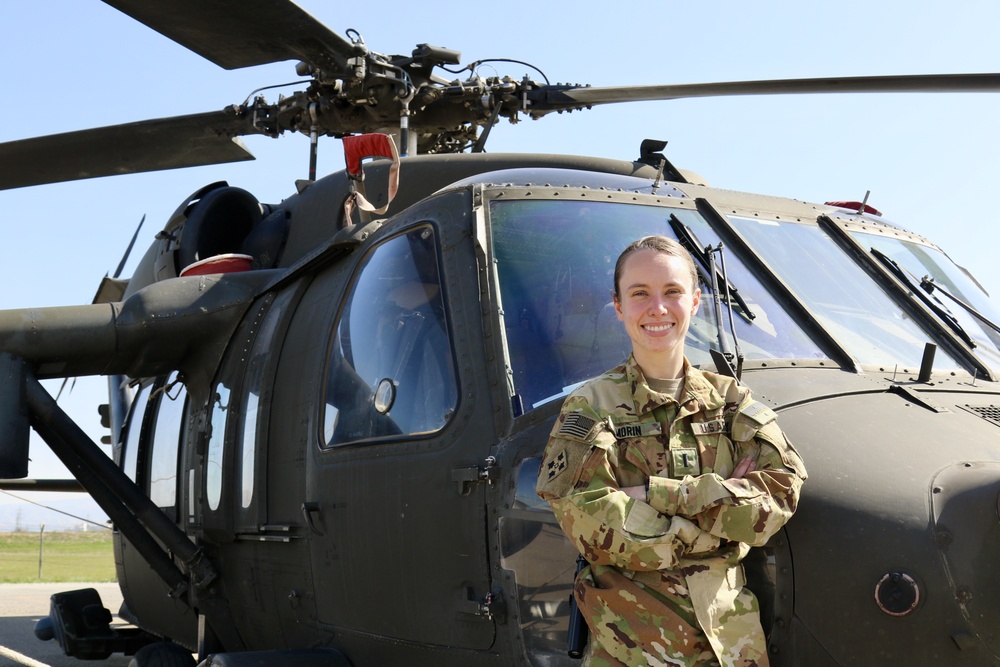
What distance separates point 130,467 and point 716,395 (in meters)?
4.94

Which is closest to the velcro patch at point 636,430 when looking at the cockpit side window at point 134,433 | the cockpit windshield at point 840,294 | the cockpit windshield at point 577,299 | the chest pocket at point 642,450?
the chest pocket at point 642,450

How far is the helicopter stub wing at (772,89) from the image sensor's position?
427cm

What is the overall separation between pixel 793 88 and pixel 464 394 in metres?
2.44

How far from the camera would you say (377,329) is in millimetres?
3988

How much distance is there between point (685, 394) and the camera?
2555mm

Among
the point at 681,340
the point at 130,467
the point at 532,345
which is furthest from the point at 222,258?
the point at 681,340

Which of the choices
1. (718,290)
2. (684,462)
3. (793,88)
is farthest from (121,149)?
(684,462)

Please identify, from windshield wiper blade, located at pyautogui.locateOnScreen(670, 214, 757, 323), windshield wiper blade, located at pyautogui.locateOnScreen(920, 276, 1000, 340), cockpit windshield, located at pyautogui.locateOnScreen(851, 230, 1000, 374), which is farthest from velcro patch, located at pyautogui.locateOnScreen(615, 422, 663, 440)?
windshield wiper blade, located at pyautogui.locateOnScreen(920, 276, 1000, 340)

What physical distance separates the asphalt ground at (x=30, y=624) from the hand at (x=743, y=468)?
3.51m

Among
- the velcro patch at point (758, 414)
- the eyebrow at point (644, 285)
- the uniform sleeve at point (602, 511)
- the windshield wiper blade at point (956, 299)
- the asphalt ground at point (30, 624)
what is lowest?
the asphalt ground at point (30, 624)

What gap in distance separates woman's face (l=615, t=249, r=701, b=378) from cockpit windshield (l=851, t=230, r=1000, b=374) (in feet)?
5.46

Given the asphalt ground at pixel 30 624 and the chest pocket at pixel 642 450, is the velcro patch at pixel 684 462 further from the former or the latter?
the asphalt ground at pixel 30 624

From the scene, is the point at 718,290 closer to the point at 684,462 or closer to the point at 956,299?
the point at 684,462

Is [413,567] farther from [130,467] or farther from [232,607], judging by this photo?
[130,467]
